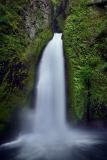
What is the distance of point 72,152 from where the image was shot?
13.0m

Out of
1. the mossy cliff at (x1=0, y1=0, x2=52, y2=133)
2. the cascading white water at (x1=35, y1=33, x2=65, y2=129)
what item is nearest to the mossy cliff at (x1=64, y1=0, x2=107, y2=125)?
the cascading white water at (x1=35, y1=33, x2=65, y2=129)

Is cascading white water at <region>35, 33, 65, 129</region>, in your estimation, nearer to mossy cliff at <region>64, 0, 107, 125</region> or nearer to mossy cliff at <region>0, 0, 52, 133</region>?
mossy cliff at <region>64, 0, 107, 125</region>

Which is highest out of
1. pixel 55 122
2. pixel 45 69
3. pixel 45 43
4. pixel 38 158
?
pixel 45 43

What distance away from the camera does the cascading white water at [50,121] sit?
13344mm

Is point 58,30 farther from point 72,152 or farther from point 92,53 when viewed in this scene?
point 72,152

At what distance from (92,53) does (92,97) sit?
241 centimetres

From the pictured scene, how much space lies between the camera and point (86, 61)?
16.8 meters

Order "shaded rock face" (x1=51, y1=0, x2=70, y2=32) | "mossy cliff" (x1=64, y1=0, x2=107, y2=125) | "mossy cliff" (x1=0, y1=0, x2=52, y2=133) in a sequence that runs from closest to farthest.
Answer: "mossy cliff" (x1=0, y1=0, x2=52, y2=133), "mossy cliff" (x1=64, y1=0, x2=107, y2=125), "shaded rock face" (x1=51, y1=0, x2=70, y2=32)

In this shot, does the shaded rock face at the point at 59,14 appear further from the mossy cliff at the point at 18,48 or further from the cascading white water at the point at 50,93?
the cascading white water at the point at 50,93

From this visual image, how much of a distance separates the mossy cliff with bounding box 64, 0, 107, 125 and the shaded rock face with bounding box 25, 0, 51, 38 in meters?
1.17

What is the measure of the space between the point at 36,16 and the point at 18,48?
2661 millimetres

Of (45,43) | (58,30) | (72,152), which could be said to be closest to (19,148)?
(72,152)

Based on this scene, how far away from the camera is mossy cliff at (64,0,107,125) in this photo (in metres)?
15.5

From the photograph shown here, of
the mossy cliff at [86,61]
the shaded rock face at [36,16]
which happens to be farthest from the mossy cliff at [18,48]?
the mossy cliff at [86,61]
